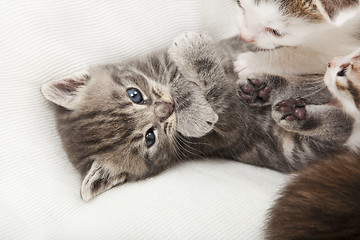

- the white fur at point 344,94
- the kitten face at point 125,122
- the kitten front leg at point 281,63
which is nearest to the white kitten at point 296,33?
the kitten front leg at point 281,63

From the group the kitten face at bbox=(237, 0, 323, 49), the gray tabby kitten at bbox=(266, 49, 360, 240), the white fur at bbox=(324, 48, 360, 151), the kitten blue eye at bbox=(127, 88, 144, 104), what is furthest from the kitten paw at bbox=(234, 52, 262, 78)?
the gray tabby kitten at bbox=(266, 49, 360, 240)

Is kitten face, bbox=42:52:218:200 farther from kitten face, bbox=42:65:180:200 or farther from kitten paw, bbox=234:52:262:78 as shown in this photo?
kitten paw, bbox=234:52:262:78

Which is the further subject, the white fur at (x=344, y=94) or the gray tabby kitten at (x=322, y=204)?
the white fur at (x=344, y=94)

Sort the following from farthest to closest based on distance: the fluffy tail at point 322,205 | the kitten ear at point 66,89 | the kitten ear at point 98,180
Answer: the kitten ear at point 66,89 < the kitten ear at point 98,180 < the fluffy tail at point 322,205

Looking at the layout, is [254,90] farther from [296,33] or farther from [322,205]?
[322,205]

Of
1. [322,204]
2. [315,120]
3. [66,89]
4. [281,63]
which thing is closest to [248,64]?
[281,63]

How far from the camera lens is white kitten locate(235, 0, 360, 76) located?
154 cm

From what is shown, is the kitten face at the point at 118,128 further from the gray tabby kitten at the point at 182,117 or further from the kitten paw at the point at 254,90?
the kitten paw at the point at 254,90

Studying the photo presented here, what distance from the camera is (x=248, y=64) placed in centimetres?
198

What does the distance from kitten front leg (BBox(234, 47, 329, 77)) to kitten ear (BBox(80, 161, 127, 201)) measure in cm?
72

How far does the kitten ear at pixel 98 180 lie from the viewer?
1696 millimetres

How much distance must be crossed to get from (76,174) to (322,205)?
103cm

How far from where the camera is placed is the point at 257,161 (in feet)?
6.36

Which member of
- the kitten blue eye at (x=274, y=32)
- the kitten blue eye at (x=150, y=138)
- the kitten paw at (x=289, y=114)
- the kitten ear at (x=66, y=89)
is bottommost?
the kitten paw at (x=289, y=114)
